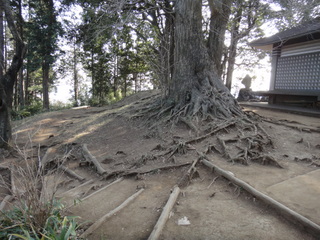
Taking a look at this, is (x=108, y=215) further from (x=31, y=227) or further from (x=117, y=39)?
(x=117, y=39)

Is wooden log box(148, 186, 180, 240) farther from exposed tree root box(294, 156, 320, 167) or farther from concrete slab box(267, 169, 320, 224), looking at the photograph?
exposed tree root box(294, 156, 320, 167)

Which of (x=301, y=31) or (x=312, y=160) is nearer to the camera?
(x=312, y=160)

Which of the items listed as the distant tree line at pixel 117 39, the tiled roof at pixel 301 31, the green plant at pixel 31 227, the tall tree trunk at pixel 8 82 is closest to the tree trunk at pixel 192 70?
the distant tree line at pixel 117 39

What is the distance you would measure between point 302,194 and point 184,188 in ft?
5.56

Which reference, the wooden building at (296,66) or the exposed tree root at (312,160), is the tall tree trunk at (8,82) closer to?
the exposed tree root at (312,160)

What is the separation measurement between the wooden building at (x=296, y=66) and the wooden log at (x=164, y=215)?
854cm

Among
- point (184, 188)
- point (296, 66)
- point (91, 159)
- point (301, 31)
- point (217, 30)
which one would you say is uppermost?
point (301, 31)

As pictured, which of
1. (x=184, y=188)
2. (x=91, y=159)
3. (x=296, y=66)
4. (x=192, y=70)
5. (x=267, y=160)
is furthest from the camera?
(x=296, y=66)

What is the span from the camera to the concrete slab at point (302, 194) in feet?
9.03

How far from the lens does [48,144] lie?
7047 mm

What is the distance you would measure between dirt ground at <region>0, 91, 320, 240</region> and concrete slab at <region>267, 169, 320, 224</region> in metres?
0.01

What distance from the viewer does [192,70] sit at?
283 inches

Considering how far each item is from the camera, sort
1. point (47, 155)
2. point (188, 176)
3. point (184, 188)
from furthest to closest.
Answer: point (47, 155)
point (188, 176)
point (184, 188)

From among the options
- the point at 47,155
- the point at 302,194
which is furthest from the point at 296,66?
the point at 47,155
